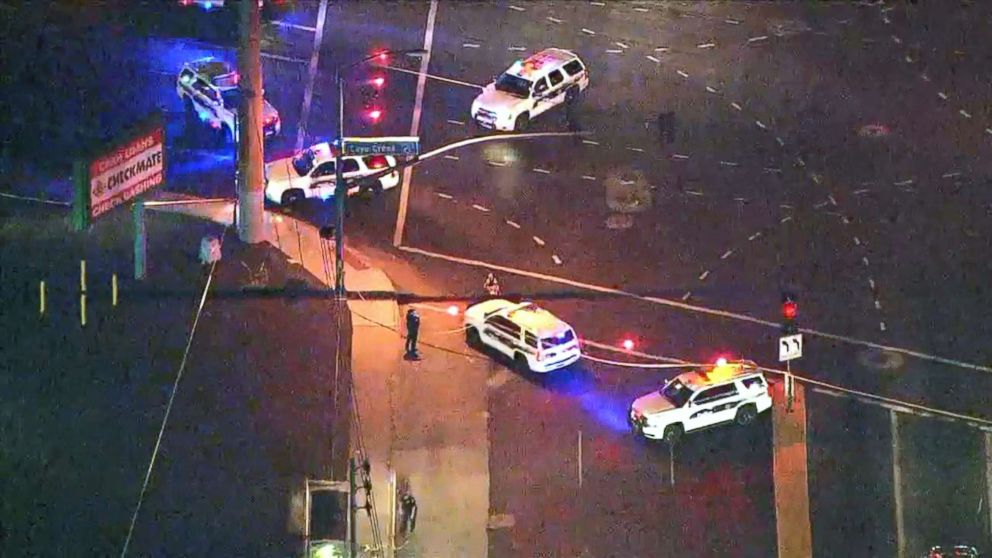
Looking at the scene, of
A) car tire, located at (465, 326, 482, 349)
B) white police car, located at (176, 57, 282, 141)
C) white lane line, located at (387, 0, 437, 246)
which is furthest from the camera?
white police car, located at (176, 57, 282, 141)

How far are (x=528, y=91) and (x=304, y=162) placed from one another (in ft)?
21.2

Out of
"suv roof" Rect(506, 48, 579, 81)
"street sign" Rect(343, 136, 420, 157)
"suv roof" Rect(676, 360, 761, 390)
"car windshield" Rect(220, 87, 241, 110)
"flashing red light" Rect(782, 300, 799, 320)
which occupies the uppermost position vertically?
"suv roof" Rect(506, 48, 579, 81)

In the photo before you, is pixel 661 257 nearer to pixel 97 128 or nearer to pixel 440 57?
pixel 440 57

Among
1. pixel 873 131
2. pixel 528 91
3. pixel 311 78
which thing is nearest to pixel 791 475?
pixel 528 91

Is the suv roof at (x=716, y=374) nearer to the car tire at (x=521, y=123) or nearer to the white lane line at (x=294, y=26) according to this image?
the car tire at (x=521, y=123)

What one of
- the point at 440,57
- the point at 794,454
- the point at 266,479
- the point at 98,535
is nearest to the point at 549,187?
the point at 440,57

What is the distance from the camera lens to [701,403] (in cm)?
2875

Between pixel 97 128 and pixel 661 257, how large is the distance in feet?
49.7

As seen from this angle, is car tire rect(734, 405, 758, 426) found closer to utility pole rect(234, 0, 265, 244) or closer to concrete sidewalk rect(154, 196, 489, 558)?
concrete sidewalk rect(154, 196, 489, 558)

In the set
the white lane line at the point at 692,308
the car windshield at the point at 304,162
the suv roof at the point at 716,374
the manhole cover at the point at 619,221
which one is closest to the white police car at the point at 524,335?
the white lane line at the point at 692,308

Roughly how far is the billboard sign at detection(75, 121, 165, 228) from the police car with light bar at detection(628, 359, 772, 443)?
35.8 ft

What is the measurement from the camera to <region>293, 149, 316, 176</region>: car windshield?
113 ft

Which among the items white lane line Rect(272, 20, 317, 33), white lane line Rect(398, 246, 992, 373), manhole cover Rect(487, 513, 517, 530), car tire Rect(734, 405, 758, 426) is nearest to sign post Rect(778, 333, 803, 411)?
car tire Rect(734, 405, 758, 426)

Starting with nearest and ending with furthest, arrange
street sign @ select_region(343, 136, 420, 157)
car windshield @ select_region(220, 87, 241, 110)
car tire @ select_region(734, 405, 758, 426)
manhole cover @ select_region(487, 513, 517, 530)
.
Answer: street sign @ select_region(343, 136, 420, 157) → manhole cover @ select_region(487, 513, 517, 530) → car tire @ select_region(734, 405, 758, 426) → car windshield @ select_region(220, 87, 241, 110)
